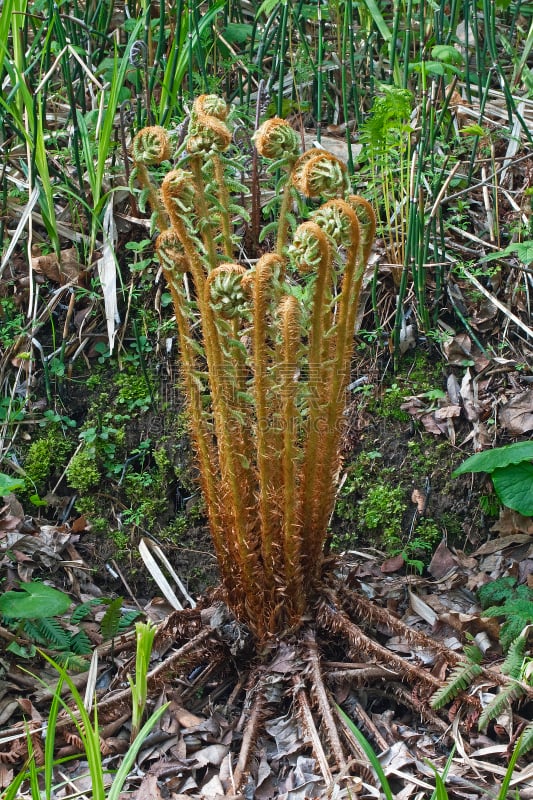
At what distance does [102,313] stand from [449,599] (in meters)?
1.52

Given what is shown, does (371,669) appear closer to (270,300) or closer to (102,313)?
(270,300)

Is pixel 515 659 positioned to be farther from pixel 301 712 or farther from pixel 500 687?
pixel 301 712

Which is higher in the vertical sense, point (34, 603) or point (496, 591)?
point (34, 603)

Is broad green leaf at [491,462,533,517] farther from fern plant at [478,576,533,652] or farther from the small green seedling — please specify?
fern plant at [478,576,533,652]

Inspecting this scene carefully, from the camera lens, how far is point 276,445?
180 centimetres

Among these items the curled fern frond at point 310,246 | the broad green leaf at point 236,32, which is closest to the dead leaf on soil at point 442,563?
the curled fern frond at point 310,246

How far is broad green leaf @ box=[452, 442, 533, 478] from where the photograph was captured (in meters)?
2.27

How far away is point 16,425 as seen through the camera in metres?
2.73

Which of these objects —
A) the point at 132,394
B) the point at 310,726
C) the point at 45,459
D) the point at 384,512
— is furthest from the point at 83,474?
the point at 310,726

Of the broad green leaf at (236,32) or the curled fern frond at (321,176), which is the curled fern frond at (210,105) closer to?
the curled fern frond at (321,176)

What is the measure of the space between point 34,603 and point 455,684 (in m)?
1.00

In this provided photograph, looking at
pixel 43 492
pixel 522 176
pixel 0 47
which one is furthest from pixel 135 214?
pixel 522 176

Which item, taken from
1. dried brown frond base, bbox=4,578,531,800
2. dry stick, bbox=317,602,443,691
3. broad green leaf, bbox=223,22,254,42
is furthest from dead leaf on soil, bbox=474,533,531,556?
broad green leaf, bbox=223,22,254,42

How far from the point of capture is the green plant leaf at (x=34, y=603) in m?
1.93
